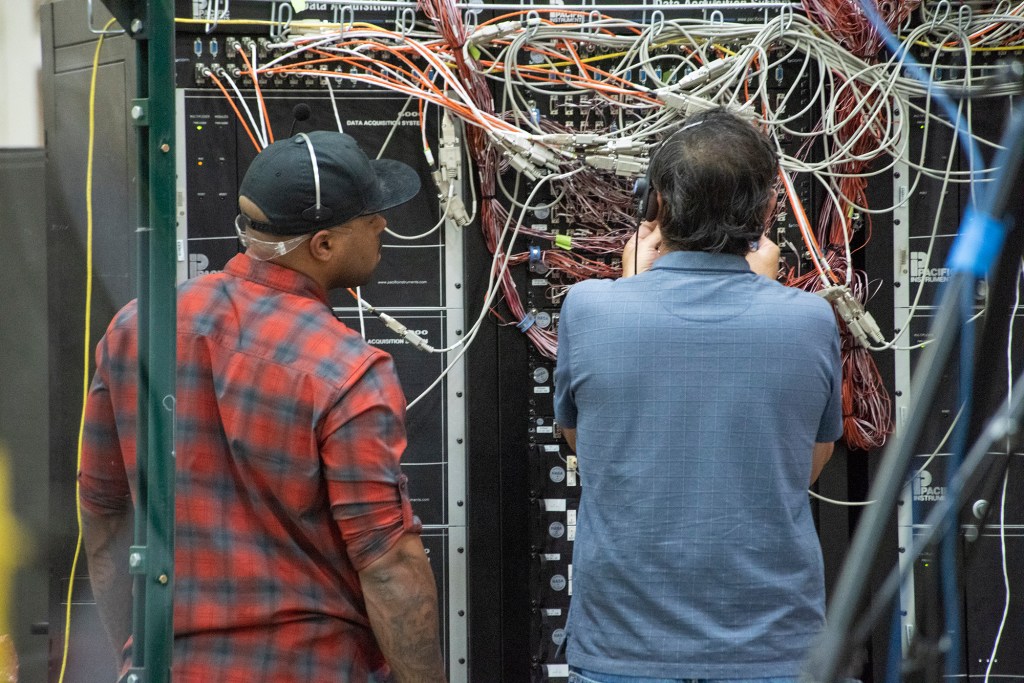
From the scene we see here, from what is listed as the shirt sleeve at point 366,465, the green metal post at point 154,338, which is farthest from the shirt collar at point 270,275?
the green metal post at point 154,338

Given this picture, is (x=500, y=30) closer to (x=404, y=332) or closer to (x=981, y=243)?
(x=404, y=332)

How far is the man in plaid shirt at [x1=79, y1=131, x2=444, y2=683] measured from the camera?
161 cm

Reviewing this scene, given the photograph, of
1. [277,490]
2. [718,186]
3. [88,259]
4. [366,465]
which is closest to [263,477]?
[277,490]

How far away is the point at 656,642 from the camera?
61.2 inches

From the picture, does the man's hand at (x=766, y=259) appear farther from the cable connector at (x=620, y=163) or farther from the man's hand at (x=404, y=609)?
the man's hand at (x=404, y=609)

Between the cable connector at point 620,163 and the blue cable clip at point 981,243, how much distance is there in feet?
6.07

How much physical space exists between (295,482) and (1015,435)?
108 centimetres

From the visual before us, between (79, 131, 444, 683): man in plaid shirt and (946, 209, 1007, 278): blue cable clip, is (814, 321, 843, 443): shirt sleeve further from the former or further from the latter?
(946, 209, 1007, 278): blue cable clip

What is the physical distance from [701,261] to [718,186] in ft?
0.39

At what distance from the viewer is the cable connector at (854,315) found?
8.69 ft

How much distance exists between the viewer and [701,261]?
1610 millimetres

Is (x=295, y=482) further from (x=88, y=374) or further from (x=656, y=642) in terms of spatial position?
(x=656, y=642)

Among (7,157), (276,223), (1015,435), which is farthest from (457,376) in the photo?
(1015,435)

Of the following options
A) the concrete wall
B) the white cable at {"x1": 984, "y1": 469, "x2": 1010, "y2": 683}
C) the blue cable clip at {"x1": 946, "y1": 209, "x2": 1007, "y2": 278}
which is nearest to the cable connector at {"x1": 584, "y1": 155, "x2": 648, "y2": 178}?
the white cable at {"x1": 984, "y1": 469, "x2": 1010, "y2": 683}
